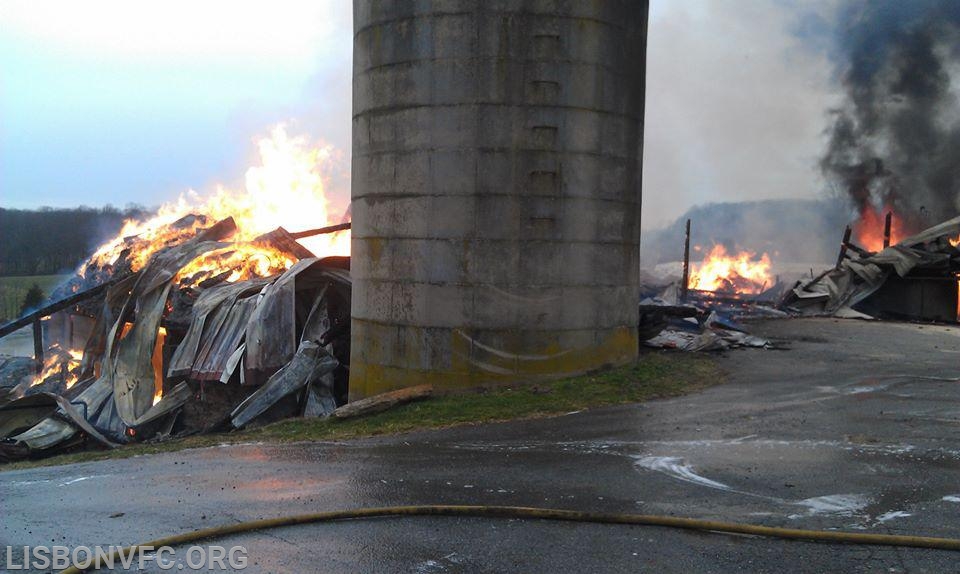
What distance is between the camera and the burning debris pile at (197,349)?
12.5m

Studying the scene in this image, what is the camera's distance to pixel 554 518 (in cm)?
559

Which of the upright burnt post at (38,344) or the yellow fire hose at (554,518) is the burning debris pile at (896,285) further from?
the upright burnt post at (38,344)

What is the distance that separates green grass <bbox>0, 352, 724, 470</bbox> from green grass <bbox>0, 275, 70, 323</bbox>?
4622cm

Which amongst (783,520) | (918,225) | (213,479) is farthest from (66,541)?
(918,225)

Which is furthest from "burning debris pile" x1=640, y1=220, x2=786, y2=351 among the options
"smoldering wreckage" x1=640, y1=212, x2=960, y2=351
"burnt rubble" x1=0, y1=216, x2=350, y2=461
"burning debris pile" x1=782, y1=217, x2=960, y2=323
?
"burnt rubble" x1=0, y1=216, x2=350, y2=461

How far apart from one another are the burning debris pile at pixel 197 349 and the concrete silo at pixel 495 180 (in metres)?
2.43

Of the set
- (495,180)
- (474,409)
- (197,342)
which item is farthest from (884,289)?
(197,342)

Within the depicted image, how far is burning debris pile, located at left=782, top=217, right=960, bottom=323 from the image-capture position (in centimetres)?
2228

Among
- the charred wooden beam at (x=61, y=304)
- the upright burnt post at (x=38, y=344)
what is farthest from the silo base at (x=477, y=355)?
the upright burnt post at (x=38, y=344)

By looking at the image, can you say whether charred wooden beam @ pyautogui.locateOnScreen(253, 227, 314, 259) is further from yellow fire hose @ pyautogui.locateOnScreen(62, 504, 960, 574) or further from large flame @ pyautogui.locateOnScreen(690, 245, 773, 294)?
large flame @ pyautogui.locateOnScreen(690, 245, 773, 294)

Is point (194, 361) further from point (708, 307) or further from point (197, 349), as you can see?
point (708, 307)

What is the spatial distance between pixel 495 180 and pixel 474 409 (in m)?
3.56

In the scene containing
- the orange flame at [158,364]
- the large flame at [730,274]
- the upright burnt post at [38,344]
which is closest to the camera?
the orange flame at [158,364]

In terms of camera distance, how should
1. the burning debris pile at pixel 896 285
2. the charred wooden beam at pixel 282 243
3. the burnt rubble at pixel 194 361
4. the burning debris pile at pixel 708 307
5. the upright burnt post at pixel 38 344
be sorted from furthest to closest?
the burning debris pile at pixel 896 285
the upright burnt post at pixel 38 344
the charred wooden beam at pixel 282 243
the burning debris pile at pixel 708 307
the burnt rubble at pixel 194 361
